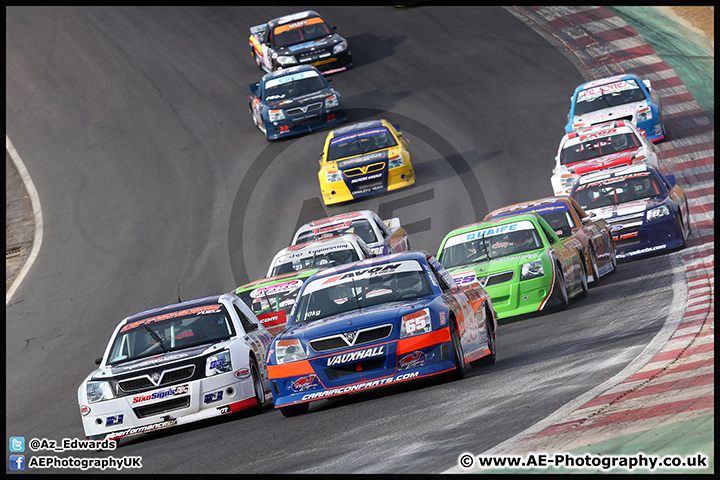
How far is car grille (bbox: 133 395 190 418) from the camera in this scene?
1082 centimetres

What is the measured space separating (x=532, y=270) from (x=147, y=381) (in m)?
5.63

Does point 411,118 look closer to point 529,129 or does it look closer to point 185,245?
point 529,129

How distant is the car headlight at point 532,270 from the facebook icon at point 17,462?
6.67 m

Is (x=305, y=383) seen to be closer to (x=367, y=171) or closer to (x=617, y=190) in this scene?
(x=617, y=190)

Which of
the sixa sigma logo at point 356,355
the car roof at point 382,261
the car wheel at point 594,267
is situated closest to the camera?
the sixa sigma logo at point 356,355

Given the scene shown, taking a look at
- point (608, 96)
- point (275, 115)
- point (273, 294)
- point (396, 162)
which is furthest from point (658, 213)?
point (275, 115)

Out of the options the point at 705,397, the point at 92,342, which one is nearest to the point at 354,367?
the point at 705,397

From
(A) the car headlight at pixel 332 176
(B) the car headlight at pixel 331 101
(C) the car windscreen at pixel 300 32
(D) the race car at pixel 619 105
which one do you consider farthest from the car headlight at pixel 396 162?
(C) the car windscreen at pixel 300 32

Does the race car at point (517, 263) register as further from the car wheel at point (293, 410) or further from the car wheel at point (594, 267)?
the car wheel at point (293, 410)

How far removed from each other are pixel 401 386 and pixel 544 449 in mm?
4434

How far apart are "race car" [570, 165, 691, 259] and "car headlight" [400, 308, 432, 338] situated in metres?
9.19

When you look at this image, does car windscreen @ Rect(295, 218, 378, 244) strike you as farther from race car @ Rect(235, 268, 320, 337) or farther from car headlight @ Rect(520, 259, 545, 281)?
car headlight @ Rect(520, 259, 545, 281)

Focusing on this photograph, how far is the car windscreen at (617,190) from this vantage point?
61.6 feet
